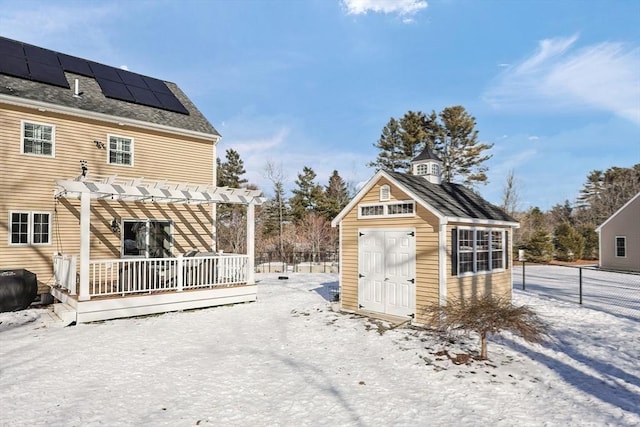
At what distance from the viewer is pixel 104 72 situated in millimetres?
14047

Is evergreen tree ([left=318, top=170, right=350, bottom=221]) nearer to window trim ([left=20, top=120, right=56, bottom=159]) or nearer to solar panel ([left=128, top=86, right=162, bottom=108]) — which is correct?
solar panel ([left=128, top=86, right=162, bottom=108])

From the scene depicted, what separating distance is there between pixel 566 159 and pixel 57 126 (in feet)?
91.2

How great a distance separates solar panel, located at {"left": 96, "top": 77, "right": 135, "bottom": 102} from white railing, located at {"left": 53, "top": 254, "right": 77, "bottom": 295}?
6.00 metres

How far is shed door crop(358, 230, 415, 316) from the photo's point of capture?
28.2 feet

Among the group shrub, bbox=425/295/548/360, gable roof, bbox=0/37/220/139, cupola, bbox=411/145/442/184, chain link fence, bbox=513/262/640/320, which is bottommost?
chain link fence, bbox=513/262/640/320

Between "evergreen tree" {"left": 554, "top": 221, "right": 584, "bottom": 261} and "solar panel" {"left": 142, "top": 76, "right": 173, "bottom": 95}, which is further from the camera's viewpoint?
"evergreen tree" {"left": 554, "top": 221, "right": 584, "bottom": 261}

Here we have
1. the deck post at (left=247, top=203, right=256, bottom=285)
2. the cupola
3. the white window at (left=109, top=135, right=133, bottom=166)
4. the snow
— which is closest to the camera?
the snow

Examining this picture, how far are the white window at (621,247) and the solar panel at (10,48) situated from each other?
1198 inches

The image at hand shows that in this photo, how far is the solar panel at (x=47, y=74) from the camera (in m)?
11.5

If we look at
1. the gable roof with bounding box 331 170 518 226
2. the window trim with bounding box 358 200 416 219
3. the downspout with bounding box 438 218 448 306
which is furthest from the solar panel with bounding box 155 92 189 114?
the downspout with bounding box 438 218 448 306

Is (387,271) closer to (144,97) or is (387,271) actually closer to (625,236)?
(144,97)

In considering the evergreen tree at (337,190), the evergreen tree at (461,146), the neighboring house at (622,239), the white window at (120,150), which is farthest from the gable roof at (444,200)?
the evergreen tree at (337,190)

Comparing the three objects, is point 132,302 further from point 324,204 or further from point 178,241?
point 324,204

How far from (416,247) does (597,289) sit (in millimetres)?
10488
